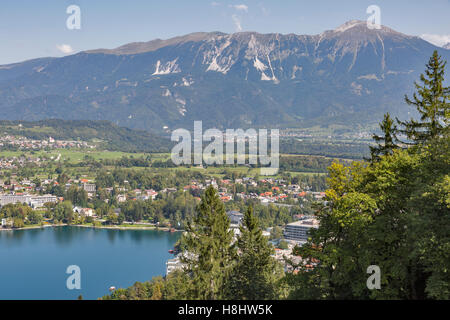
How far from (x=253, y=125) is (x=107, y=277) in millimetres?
136546

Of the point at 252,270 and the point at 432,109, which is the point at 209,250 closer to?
the point at 252,270

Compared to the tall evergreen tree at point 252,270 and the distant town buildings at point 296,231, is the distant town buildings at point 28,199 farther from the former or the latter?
the tall evergreen tree at point 252,270

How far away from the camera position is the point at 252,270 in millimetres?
9609

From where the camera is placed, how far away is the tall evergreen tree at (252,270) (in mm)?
9109

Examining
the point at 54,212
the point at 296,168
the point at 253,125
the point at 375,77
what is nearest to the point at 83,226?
the point at 54,212

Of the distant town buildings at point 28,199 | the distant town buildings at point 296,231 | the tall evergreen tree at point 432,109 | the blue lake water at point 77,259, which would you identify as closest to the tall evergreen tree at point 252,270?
the tall evergreen tree at point 432,109

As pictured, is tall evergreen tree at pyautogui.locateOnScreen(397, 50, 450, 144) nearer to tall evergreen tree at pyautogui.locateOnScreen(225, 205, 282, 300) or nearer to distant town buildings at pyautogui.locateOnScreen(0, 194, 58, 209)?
tall evergreen tree at pyautogui.locateOnScreen(225, 205, 282, 300)

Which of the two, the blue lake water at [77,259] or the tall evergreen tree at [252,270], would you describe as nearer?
the tall evergreen tree at [252,270]

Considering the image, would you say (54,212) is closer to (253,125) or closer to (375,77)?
(253,125)

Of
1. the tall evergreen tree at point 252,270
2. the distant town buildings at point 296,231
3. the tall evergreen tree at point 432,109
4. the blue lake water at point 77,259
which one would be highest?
the tall evergreen tree at point 432,109

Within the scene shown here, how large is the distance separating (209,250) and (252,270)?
1003mm

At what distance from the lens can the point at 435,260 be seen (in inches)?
234

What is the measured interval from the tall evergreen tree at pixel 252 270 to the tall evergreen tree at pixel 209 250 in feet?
0.77

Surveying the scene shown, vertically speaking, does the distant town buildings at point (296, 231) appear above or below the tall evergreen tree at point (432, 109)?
below
